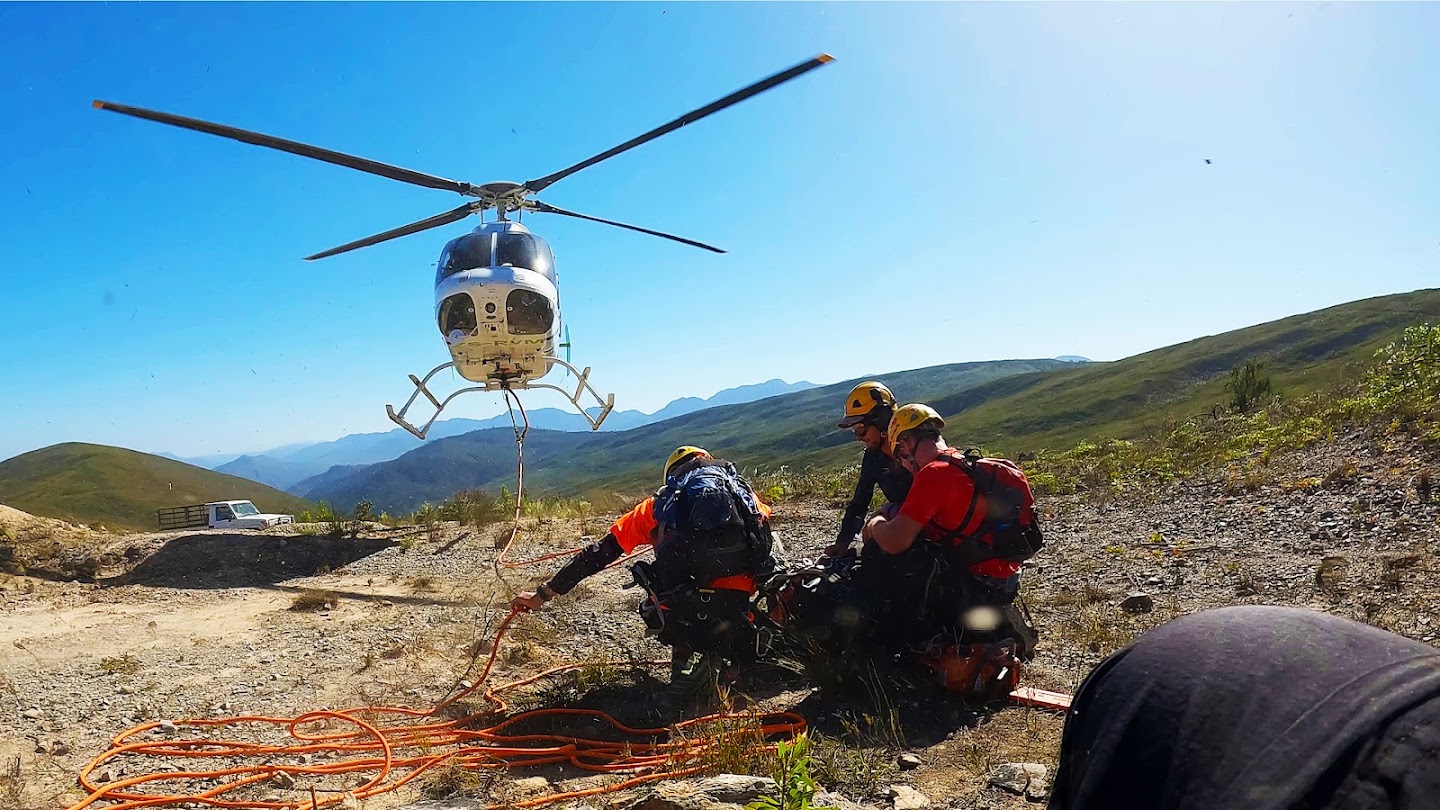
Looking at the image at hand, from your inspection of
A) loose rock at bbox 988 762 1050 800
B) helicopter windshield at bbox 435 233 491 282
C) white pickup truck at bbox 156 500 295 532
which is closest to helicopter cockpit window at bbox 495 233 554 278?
helicopter windshield at bbox 435 233 491 282

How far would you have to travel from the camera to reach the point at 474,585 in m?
10.4

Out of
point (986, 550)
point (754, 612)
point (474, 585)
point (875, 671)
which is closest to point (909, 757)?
point (875, 671)

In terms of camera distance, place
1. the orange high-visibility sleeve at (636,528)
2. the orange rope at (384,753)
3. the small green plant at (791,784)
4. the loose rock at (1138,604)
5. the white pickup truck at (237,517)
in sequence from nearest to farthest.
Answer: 1. the small green plant at (791,784)
2. the orange rope at (384,753)
3. the orange high-visibility sleeve at (636,528)
4. the loose rock at (1138,604)
5. the white pickup truck at (237,517)

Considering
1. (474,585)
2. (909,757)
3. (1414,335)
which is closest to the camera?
(909,757)

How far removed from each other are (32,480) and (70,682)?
119725 mm

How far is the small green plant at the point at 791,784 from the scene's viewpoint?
125 inches

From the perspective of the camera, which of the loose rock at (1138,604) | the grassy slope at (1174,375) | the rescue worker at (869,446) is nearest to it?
the loose rock at (1138,604)

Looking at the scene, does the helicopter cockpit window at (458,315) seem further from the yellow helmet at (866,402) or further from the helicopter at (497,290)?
the yellow helmet at (866,402)

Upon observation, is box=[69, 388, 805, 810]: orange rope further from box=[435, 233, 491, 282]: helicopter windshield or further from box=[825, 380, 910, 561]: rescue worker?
box=[435, 233, 491, 282]: helicopter windshield

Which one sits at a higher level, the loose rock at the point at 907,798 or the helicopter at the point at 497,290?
the helicopter at the point at 497,290

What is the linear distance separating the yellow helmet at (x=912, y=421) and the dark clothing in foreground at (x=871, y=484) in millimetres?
1491

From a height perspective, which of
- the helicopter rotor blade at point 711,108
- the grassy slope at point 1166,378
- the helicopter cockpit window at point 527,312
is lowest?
the grassy slope at point 1166,378

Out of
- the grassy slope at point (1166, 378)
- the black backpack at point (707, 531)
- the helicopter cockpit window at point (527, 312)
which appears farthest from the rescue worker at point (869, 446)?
the grassy slope at point (1166, 378)

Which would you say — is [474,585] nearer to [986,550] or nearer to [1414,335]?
[986,550]
